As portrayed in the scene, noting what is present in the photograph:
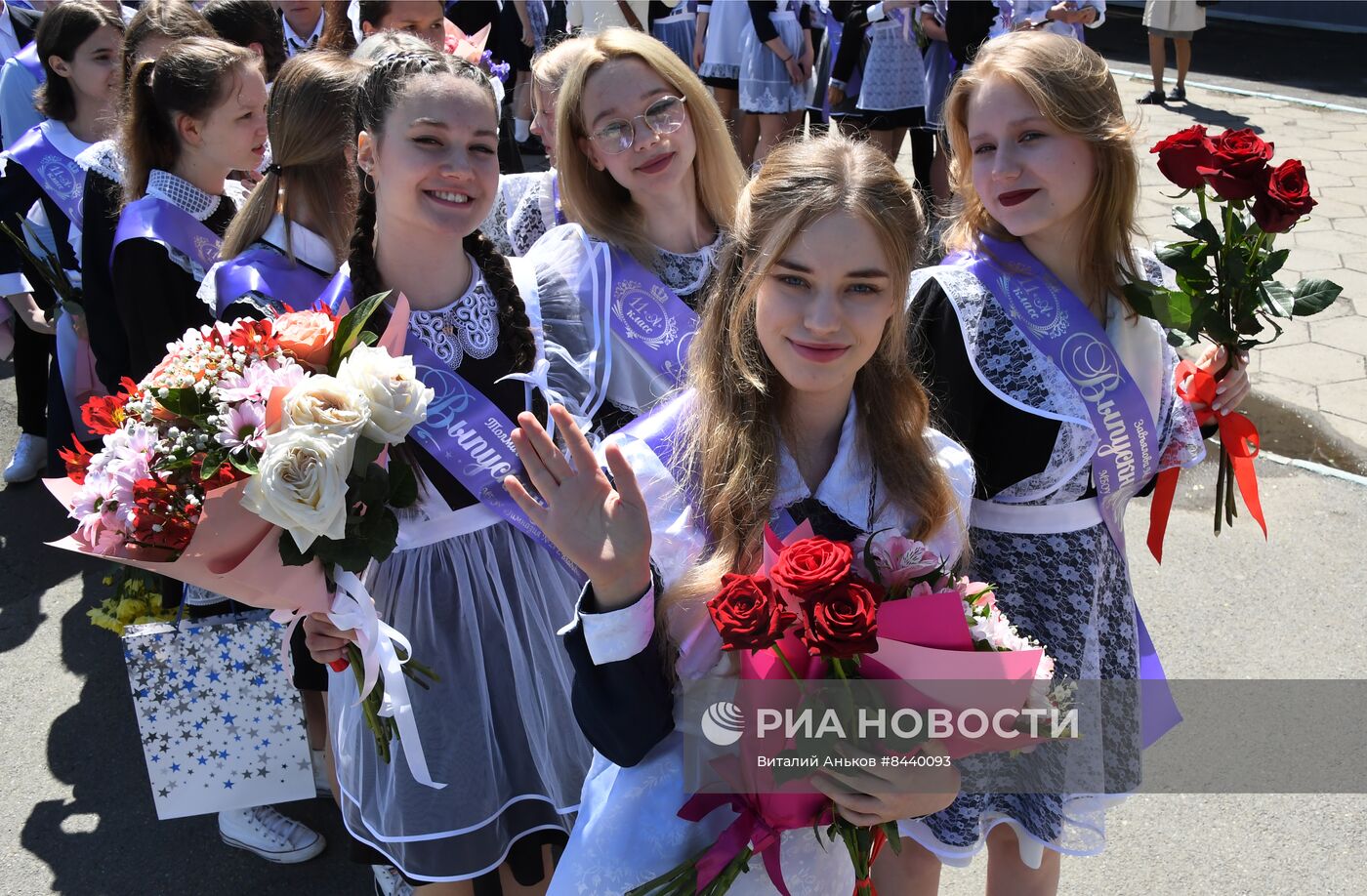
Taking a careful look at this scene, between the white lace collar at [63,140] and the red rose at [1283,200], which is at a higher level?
the white lace collar at [63,140]

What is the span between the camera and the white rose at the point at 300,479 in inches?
66.2

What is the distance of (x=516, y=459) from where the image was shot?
214cm

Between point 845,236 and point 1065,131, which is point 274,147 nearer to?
point 845,236

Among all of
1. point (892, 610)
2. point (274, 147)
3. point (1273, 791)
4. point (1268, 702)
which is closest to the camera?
point (892, 610)

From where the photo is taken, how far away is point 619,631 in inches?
62.4

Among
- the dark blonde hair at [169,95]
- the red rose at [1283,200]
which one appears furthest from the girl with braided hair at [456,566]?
the red rose at [1283,200]

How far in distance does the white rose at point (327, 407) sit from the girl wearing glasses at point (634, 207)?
2.50ft

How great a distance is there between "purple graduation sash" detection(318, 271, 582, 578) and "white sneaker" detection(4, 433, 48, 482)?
316cm

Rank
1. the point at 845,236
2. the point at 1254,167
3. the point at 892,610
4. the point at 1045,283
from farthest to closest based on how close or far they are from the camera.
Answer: the point at 1045,283 < the point at 1254,167 < the point at 845,236 < the point at 892,610

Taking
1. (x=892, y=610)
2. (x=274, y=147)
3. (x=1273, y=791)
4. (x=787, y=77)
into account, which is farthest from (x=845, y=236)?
(x=787, y=77)

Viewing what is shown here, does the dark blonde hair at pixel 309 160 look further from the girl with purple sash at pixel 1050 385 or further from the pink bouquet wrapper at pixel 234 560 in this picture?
the girl with purple sash at pixel 1050 385

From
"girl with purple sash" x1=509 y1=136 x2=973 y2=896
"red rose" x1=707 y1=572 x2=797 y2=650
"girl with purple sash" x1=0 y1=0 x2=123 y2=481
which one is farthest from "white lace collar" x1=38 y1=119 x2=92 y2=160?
"red rose" x1=707 y1=572 x2=797 y2=650

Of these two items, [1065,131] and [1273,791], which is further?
[1273,791]

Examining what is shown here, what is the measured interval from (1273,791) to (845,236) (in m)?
2.15
